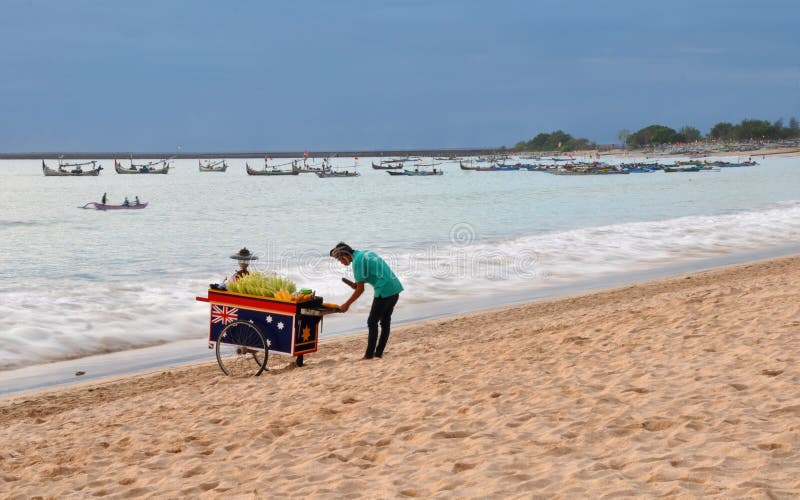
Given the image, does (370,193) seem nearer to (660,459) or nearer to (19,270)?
(19,270)

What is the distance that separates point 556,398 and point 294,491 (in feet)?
8.73

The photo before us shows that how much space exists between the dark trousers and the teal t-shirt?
0.08m

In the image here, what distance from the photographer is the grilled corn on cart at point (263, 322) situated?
31.1 feet

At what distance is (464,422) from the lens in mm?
6668

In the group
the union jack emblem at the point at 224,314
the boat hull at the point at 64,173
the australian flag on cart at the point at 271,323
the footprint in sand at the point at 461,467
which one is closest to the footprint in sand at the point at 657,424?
the footprint in sand at the point at 461,467

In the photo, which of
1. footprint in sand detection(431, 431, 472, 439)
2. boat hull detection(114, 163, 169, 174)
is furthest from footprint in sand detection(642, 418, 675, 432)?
boat hull detection(114, 163, 169, 174)

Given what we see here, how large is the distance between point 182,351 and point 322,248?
18.6 metres

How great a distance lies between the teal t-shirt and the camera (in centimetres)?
961

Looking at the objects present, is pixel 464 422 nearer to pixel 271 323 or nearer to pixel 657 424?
pixel 657 424

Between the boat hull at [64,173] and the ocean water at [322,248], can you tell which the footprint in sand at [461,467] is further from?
the boat hull at [64,173]

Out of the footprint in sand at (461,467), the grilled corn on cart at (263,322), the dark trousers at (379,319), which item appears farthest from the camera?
the dark trousers at (379,319)

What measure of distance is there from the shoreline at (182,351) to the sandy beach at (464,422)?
732 mm

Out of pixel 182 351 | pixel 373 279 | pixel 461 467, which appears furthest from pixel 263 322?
pixel 461 467

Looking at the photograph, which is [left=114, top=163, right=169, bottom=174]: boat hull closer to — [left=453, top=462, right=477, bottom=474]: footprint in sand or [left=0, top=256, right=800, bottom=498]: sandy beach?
[left=0, top=256, right=800, bottom=498]: sandy beach
